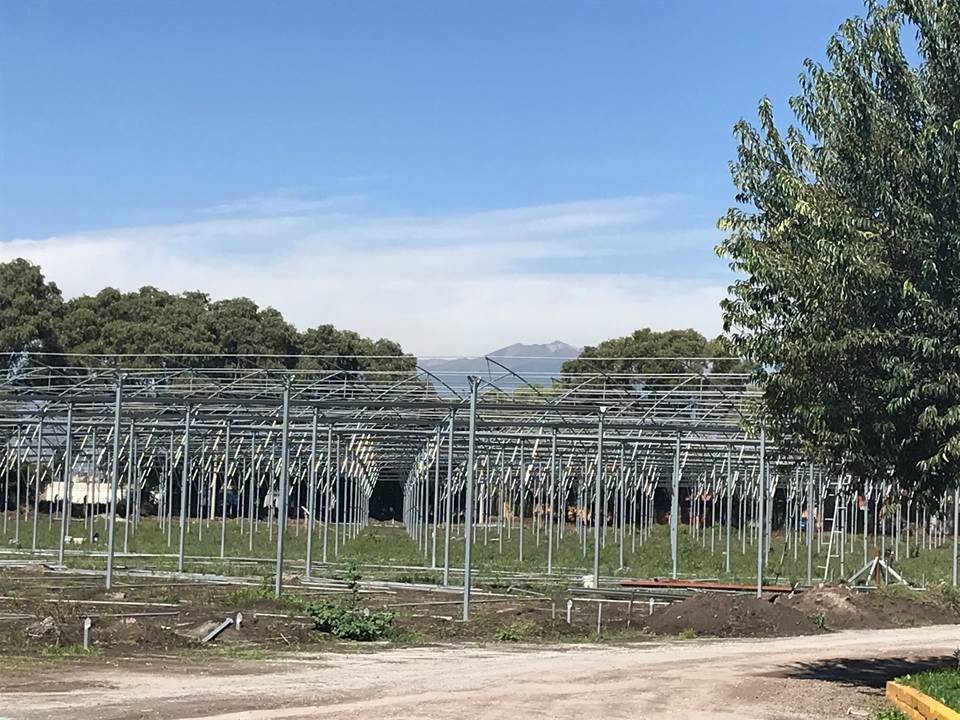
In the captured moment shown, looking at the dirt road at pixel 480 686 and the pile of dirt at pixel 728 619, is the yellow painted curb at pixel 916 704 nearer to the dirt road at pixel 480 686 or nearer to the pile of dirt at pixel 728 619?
the dirt road at pixel 480 686

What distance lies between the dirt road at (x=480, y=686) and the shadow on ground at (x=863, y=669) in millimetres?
27

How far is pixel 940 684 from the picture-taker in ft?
50.1

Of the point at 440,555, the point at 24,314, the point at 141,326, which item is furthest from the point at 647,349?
the point at 440,555

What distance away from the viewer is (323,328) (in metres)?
76.1

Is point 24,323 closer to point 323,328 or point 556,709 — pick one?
point 323,328

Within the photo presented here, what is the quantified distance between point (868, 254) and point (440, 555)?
28.1 m

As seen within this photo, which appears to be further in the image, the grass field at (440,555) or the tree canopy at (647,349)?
the tree canopy at (647,349)

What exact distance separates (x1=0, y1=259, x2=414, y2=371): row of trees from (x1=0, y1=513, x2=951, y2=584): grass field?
49.8ft

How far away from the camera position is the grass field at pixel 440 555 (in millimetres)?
35000

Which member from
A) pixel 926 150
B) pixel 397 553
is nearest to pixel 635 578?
pixel 397 553

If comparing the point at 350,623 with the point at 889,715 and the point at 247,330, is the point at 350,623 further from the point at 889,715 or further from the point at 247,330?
the point at 247,330

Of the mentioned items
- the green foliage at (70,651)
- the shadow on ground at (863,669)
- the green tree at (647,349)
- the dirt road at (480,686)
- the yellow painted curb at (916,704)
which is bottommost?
the shadow on ground at (863,669)

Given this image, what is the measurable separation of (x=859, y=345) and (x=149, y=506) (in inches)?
2336

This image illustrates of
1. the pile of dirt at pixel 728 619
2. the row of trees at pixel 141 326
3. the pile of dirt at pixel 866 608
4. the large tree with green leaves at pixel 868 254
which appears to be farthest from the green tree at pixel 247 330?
the large tree with green leaves at pixel 868 254
